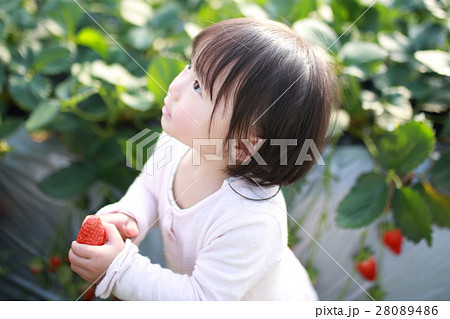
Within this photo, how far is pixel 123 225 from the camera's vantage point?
1.40ft

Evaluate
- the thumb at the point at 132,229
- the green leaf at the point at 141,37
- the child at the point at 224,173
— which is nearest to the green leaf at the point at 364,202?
the child at the point at 224,173

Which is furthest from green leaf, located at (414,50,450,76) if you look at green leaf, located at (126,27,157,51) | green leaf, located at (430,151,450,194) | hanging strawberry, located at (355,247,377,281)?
green leaf, located at (126,27,157,51)

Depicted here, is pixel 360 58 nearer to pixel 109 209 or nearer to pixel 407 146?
pixel 407 146

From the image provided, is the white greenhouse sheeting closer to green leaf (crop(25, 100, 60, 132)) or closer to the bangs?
green leaf (crop(25, 100, 60, 132))

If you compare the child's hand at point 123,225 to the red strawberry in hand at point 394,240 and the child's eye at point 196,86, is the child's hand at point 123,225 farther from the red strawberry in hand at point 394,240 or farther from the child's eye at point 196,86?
the red strawberry in hand at point 394,240

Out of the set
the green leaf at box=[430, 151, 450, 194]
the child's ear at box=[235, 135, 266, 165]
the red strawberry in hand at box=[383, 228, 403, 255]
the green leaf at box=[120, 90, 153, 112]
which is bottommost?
the red strawberry in hand at box=[383, 228, 403, 255]

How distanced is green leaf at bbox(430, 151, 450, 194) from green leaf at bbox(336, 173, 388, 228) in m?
0.08

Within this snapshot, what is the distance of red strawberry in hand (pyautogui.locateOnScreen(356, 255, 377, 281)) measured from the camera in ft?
2.06

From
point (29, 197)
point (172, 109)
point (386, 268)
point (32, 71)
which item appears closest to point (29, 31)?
point (32, 71)

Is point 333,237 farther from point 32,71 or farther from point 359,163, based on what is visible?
point 32,71

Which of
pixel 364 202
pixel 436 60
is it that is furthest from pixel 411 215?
pixel 436 60

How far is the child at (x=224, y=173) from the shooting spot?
37cm

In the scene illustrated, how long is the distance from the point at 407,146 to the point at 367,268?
0.53ft

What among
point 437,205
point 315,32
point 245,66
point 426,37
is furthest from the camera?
point 426,37
